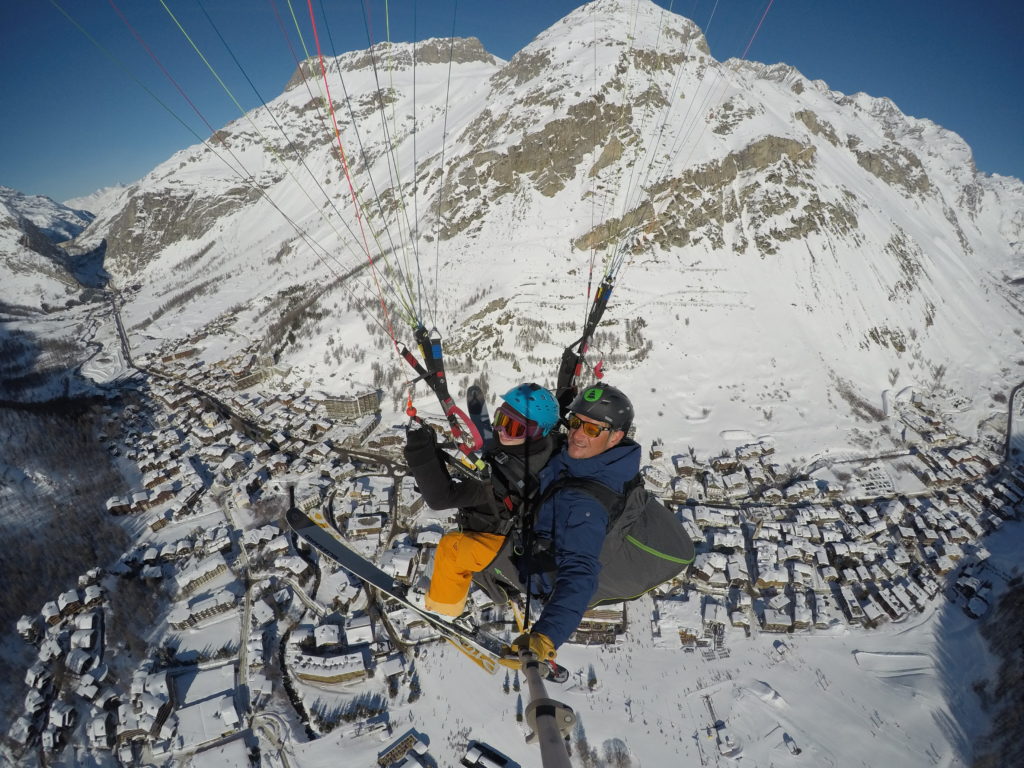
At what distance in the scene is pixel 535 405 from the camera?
491 centimetres

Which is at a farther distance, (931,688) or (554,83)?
(554,83)

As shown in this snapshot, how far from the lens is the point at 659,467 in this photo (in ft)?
85.4

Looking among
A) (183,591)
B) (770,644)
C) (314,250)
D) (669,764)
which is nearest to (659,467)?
(770,644)

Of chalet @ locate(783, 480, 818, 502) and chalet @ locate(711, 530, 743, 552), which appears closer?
chalet @ locate(711, 530, 743, 552)

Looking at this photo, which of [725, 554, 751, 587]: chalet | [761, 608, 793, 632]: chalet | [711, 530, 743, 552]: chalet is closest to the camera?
[761, 608, 793, 632]: chalet

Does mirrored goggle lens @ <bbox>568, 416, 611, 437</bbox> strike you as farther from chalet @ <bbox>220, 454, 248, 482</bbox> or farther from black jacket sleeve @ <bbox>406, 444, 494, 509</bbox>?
chalet @ <bbox>220, 454, 248, 482</bbox>

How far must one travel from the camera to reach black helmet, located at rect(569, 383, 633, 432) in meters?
4.49

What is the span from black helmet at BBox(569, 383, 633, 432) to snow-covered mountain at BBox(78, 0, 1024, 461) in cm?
1819

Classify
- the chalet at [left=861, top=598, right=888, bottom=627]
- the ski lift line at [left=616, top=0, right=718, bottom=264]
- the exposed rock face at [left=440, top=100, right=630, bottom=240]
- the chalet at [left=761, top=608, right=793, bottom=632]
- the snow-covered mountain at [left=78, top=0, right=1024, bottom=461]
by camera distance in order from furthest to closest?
A: the exposed rock face at [left=440, top=100, right=630, bottom=240], the ski lift line at [left=616, top=0, right=718, bottom=264], the snow-covered mountain at [left=78, top=0, right=1024, bottom=461], the chalet at [left=861, top=598, right=888, bottom=627], the chalet at [left=761, top=608, right=793, bottom=632]

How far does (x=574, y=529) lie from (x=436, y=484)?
1.64 m

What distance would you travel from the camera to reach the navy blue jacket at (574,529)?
3.38 meters

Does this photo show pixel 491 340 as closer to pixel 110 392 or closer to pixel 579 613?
pixel 579 613

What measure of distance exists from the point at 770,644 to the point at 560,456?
19280 millimetres

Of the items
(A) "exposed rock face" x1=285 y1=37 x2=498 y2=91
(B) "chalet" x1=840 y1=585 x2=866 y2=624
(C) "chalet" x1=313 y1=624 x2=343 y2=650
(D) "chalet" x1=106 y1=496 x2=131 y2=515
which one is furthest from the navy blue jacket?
(A) "exposed rock face" x1=285 y1=37 x2=498 y2=91
